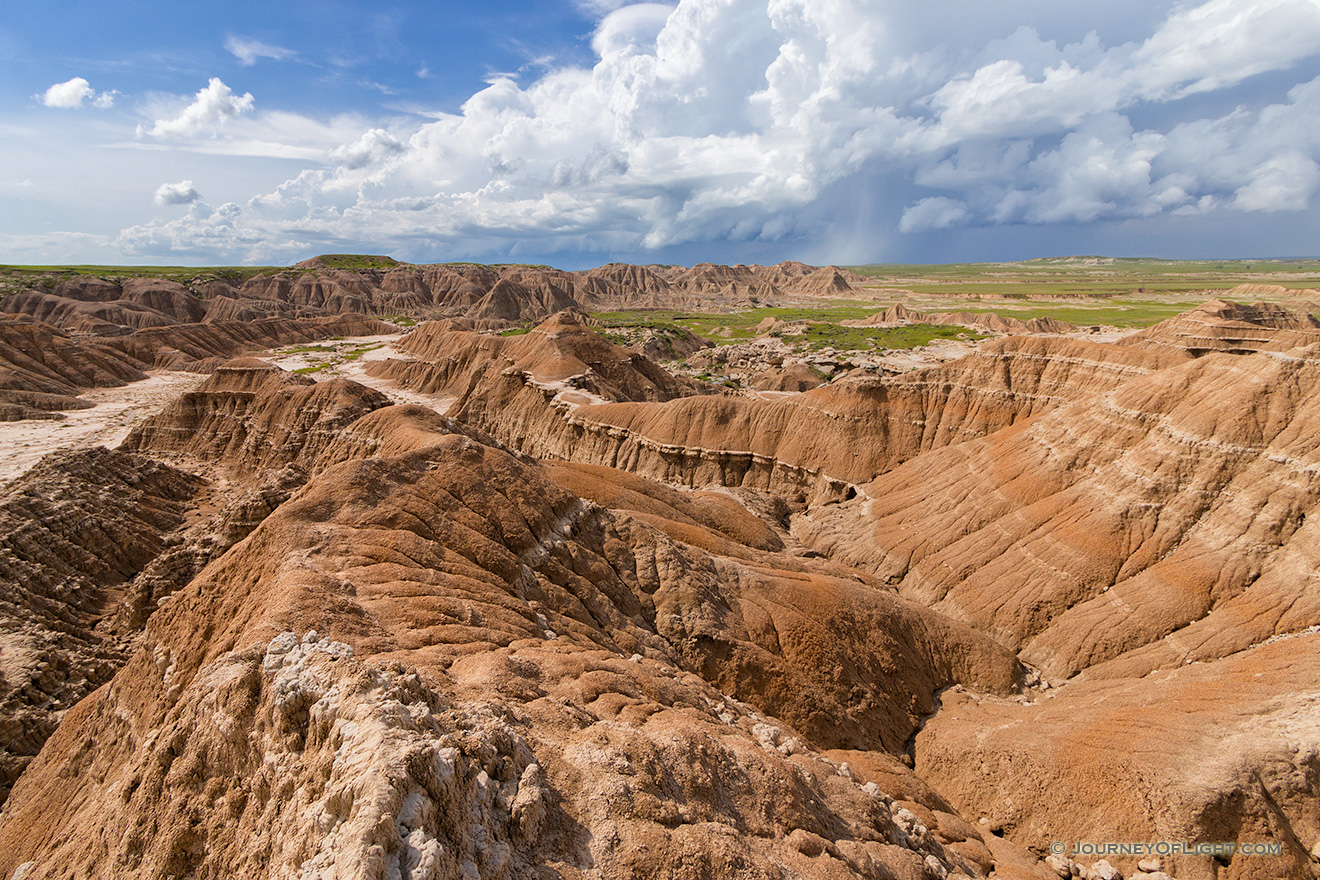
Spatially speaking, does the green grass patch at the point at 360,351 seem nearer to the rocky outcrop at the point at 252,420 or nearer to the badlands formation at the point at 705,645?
the rocky outcrop at the point at 252,420

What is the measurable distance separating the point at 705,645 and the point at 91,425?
78.9 metres

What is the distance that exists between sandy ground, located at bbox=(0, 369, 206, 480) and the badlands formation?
12295mm

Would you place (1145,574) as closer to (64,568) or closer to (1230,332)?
(1230,332)

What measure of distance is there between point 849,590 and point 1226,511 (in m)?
18.2

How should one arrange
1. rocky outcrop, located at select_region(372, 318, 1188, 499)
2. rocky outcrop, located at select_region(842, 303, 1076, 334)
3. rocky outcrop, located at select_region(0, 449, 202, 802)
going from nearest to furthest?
rocky outcrop, located at select_region(0, 449, 202, 802) → rocky outcrop, located at select_region(372, 318, 1188, 499) → rocky outcrop, located at select_region(842, 303, 1076, 334)

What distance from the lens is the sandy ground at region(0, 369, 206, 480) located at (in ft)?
163

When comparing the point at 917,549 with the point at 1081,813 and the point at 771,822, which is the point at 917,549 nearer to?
the point at 1081,813

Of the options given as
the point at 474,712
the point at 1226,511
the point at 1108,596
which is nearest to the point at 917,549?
the point at 1108,596

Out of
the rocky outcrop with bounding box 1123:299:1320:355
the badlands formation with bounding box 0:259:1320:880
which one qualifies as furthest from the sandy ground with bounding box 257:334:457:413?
the rocky outcrop with bounding box 1123:299:1320:355

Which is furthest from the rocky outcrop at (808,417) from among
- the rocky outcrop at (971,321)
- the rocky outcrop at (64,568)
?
the rocky outcrop at (971,321)

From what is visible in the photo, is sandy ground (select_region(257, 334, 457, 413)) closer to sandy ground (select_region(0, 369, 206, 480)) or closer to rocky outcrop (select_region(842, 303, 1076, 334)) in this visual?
sandy ground (select_region(0, 369, 206, 480))

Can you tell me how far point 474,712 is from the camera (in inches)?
430

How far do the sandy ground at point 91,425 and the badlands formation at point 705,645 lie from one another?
12.3 metres

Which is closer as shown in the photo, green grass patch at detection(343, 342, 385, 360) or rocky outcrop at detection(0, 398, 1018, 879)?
rocky outcrop at detection(0, 398, 1018, 879)
